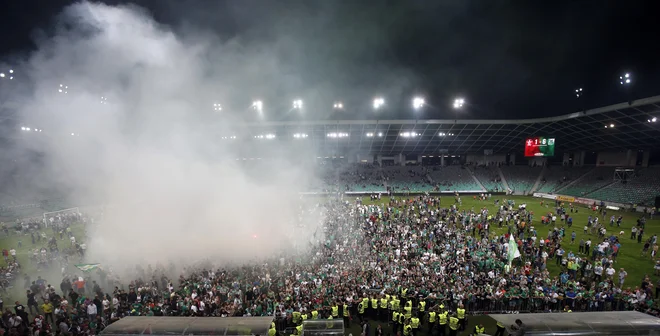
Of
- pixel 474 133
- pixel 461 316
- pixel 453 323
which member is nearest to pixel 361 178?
pixel 474 133

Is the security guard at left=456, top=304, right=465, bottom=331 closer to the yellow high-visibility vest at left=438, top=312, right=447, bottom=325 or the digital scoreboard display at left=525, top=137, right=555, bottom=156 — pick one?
the yellow high-visibility vest at left=438, top=312, right=447, bottom=325

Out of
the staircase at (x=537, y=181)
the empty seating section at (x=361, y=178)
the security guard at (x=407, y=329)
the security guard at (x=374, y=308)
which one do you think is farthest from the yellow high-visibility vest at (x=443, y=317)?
the staircase at (x=537, y=181)

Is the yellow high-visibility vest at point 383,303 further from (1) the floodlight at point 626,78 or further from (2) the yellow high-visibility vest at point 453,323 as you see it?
(1) the floodlight at point 626,78

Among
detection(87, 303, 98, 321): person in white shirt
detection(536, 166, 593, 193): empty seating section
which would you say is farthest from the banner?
detection(87, 303, 98, 321): person in white shirt

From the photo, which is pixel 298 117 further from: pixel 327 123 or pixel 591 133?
pixel 591 133

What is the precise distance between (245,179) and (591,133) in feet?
104

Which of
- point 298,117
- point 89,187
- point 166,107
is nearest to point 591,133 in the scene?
point 298,117

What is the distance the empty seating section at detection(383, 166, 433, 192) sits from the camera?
35.0m

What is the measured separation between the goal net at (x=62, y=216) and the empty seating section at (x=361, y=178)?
21.5 m

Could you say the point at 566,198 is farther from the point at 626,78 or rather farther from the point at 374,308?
the point at 374,308

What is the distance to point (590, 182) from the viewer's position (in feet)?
102

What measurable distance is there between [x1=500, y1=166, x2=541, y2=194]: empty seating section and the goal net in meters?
40.0

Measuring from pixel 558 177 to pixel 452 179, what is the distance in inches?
443

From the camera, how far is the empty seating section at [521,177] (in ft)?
115
